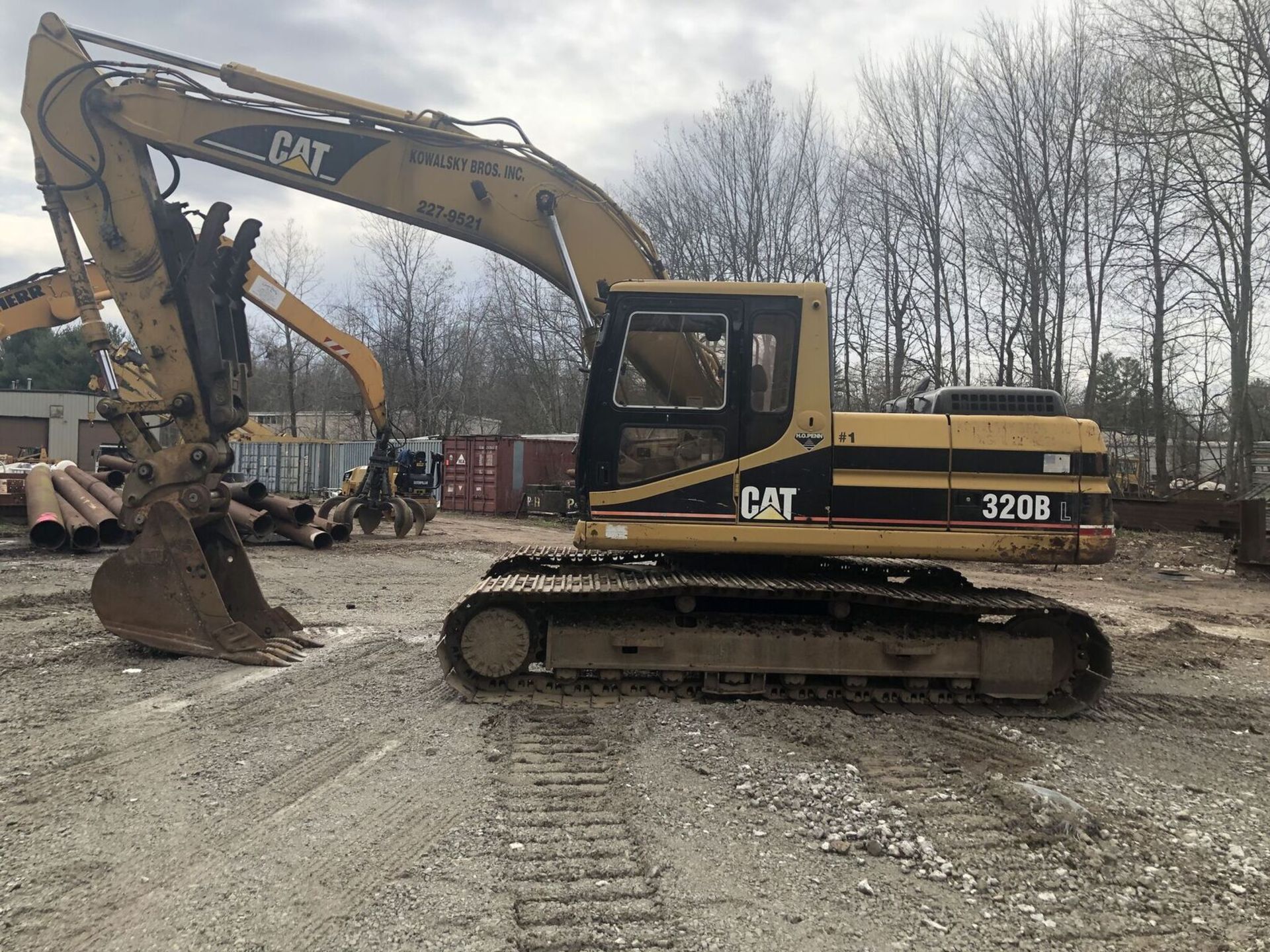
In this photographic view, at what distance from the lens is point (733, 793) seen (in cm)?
406

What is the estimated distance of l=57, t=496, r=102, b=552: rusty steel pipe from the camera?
A: 41.1ft

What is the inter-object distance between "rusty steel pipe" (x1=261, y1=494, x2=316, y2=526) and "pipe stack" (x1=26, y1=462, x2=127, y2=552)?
2.27 meters

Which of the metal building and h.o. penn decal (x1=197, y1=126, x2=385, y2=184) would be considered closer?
h.o. penn decal (x1=197, y1=126, x2=385, y2=184)

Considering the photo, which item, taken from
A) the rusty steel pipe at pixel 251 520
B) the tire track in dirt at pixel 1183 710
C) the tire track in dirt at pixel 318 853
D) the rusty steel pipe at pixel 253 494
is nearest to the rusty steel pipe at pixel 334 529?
the rusty steel pipe at pixel 251 520

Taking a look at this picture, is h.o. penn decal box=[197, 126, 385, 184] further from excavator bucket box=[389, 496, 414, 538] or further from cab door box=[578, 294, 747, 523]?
excavator bucket box=[389, 496, 414, 538]

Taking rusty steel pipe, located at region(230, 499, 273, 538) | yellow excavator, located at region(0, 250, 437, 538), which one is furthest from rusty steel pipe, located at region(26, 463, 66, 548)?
rusty steel pipe, located at region(230, 499, 273, 538)

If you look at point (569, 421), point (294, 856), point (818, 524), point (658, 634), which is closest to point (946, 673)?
point (818, 524)

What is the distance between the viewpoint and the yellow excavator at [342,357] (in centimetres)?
1389

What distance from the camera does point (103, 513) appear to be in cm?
1298

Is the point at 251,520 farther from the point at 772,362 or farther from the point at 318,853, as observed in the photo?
the point at 318,853

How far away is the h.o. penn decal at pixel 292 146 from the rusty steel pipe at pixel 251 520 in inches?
310

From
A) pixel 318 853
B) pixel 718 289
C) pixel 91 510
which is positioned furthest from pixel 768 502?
pixel 91 510

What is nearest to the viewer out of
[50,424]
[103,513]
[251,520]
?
[103,513]

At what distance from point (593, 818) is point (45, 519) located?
12258mm
